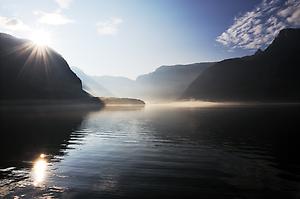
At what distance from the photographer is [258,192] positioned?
19734 millimetres

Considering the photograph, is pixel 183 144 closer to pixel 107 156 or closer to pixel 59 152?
pixel 107 156

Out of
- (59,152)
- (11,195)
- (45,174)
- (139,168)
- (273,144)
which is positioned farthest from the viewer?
(273,144)

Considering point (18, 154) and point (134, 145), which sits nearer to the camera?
point (18, 154)

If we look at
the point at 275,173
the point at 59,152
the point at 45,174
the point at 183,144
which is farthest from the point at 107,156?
the point at 275,173

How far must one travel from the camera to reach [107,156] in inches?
1296

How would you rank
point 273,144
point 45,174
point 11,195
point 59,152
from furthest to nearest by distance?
1. point 273,144
2. point 59,152
3. point 45,174
4. point 11,195

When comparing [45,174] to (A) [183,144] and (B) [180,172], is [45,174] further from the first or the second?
(A) [183,144]

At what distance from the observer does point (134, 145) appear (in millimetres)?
40938

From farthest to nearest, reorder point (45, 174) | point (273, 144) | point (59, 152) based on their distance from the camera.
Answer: point (273, 144) → point (59, 152) → point (45, 174)

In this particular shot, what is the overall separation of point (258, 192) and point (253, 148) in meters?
19.0

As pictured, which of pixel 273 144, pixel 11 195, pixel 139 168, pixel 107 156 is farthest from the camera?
pixel 273 144

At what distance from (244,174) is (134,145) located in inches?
758

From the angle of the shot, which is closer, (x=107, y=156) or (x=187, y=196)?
(x=187, y=196)

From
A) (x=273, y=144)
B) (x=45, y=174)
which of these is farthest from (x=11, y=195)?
(x=273, y=144)
